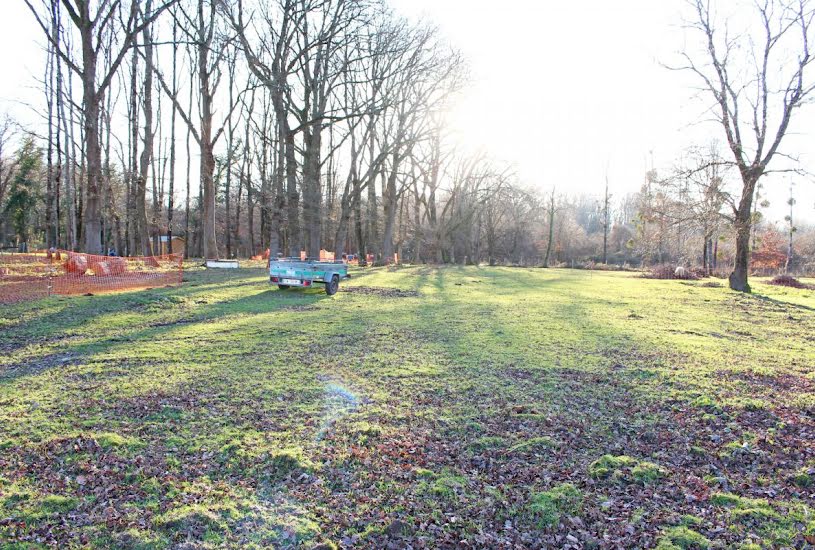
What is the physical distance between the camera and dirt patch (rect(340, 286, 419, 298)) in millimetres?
14744

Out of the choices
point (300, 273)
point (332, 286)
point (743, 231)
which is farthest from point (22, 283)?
point (743, 231)

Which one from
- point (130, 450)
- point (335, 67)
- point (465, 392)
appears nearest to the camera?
point (130, 450)

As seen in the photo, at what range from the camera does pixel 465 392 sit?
5430 mm

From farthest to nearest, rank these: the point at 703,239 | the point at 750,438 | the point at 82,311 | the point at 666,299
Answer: the point at 703,239, the point at 666,299, the point at 82,311, the point at 750,438

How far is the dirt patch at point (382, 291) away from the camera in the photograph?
48.4 ft

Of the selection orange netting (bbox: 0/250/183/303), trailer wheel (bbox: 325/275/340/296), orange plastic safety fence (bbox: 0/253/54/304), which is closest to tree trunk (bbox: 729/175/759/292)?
trailer wheel (bbox: 325/275/340/296)

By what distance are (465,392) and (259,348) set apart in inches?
134

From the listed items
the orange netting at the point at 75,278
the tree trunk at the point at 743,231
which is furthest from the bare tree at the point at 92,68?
the tree trunk at the point at 743,231

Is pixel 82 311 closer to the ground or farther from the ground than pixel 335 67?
closer to the ground

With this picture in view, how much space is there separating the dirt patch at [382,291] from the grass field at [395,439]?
6230 millimetres

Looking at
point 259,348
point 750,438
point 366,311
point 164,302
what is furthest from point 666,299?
point 164,302

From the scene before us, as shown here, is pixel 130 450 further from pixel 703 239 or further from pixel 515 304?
pixel 703 239

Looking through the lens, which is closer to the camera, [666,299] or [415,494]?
[415,494]

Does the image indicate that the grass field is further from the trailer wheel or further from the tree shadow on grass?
the trailer wheel
